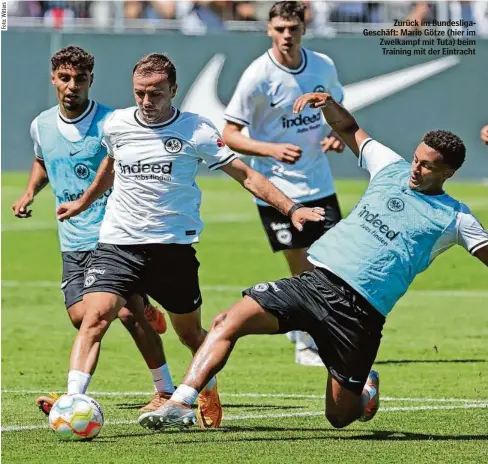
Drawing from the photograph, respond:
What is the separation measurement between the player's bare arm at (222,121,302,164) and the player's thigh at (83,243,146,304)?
4.33ft

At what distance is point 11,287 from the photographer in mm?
16734

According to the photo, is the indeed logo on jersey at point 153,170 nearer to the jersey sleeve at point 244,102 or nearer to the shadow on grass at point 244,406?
the shadow on grass at point 244,406

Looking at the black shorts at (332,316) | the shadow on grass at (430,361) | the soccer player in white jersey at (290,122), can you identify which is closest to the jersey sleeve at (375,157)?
the black shorts at (332,316)

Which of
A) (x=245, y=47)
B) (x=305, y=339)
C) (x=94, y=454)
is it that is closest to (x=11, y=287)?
(x=305, y=339)

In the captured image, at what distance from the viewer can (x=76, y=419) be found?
7.70 metres

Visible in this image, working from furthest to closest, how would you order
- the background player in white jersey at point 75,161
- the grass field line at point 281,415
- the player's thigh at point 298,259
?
the player's thigh at point 298,259, the background player in white jersey at point 75,161, the grass field line at point 281,415

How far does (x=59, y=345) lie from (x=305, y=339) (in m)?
2.56

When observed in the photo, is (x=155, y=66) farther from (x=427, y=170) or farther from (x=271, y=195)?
(x=427, y=170)

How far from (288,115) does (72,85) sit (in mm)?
2929

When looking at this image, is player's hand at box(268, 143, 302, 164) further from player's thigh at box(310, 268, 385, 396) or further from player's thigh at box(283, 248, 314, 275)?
player's thigh at box(283, 248, 314, 275)

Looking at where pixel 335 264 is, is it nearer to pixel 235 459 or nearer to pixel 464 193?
pixel 235 459

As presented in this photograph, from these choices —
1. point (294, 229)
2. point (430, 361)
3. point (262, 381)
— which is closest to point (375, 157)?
point (262, 381)

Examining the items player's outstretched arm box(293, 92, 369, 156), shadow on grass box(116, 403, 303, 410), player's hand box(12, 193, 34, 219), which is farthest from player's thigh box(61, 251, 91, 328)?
player's outstretched arm box(293, 92, 369, 156)

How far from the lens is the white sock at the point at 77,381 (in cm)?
802
